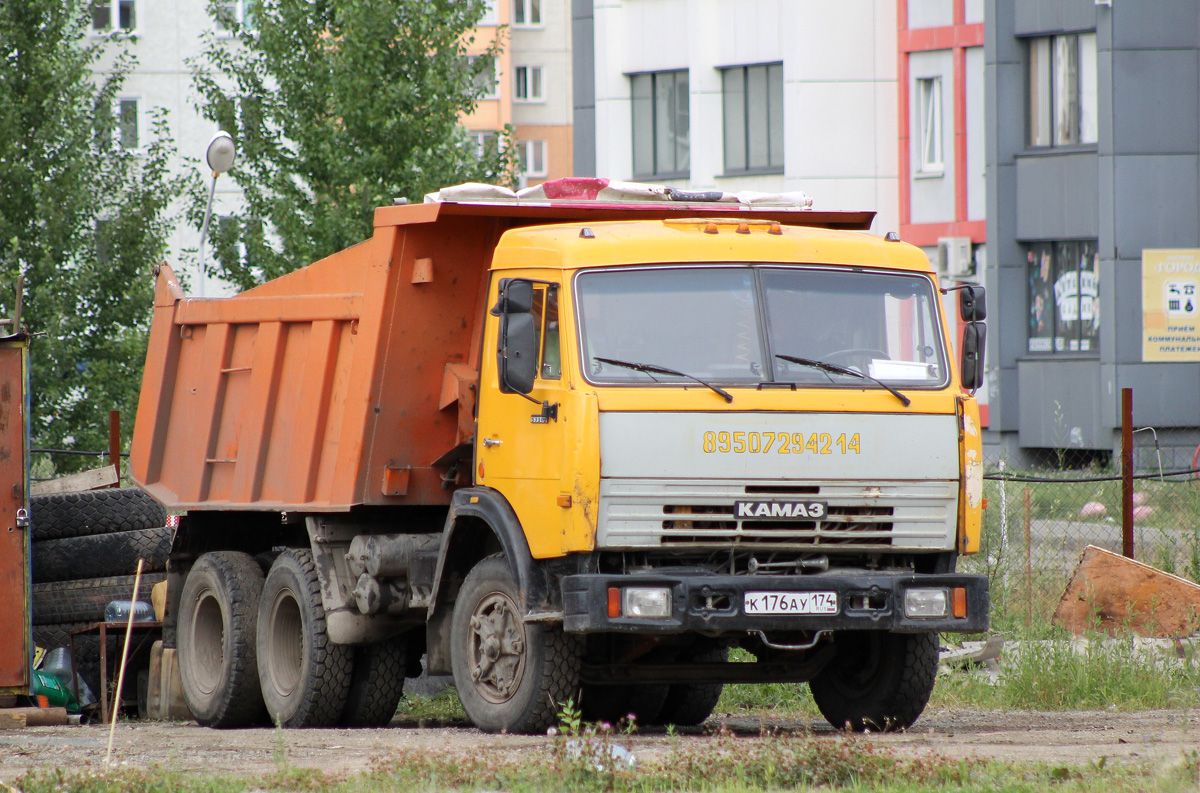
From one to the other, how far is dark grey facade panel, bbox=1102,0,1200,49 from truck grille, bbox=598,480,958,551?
22.6m

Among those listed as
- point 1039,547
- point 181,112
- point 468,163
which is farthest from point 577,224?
point 181,112

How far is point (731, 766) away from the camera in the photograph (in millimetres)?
7012

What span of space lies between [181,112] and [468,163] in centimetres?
2664

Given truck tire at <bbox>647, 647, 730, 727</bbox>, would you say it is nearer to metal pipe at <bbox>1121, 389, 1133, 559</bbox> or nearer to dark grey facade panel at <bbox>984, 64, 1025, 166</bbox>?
metal pipe at <bbox>1121, 389, 1133, 559</bbox>

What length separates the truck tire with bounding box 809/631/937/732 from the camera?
31.3 ft

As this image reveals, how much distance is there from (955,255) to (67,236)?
17.2 metres

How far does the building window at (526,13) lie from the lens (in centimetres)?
5697

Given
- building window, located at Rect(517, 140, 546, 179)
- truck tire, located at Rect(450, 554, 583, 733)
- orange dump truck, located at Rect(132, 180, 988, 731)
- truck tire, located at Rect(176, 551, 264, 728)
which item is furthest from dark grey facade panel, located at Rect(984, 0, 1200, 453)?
building window, located at Rect(517, 140, 546, 179)

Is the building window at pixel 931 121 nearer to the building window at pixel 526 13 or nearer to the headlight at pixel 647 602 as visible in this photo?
the building window at pixel 526 13

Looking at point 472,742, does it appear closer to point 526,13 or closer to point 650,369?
point 650,369

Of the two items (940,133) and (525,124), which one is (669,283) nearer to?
(940,133)

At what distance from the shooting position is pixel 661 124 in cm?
3497

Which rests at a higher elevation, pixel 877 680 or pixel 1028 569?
pixel 1028 569

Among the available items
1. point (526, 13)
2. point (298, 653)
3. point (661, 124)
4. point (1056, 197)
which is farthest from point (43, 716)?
point (526, 13)
